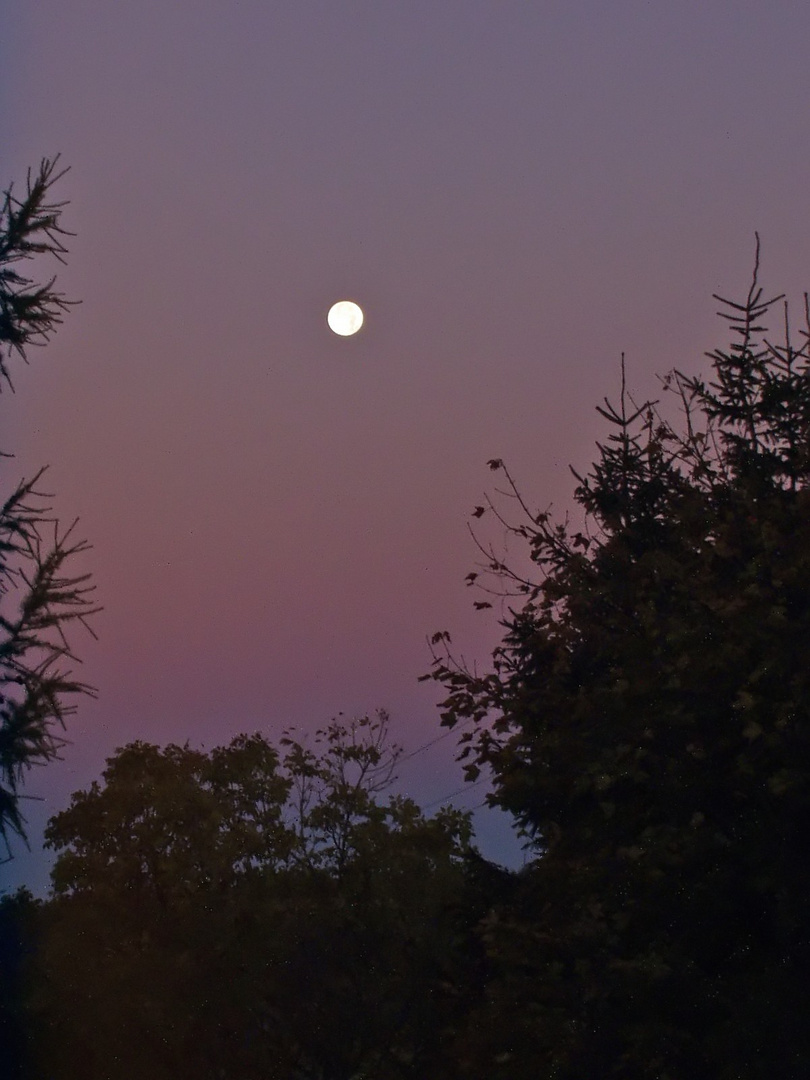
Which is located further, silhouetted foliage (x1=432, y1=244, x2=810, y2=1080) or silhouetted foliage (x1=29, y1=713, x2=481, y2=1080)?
silhouetted foliage (x1=29, y1=713, x2=481, y2=1080)

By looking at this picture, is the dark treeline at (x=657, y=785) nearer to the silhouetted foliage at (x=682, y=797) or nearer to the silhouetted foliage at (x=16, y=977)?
the silhouetted foliage at (x=682, y=797)

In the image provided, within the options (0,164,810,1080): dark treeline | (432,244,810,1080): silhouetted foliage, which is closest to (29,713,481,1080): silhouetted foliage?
(0,164,810,1080): dark treeline

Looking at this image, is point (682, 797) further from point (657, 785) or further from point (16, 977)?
point (16, 977)

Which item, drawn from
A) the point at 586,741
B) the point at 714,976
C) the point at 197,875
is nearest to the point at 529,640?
the point at 586,741

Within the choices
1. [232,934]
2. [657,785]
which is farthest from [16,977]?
[657,785]

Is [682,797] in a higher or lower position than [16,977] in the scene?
lower

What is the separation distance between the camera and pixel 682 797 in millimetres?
12016

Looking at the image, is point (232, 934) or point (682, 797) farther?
point (232, 934)

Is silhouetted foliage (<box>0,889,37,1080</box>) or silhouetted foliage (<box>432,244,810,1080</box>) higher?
silhouetted foliage (<box>0,889,37,1080</box>)

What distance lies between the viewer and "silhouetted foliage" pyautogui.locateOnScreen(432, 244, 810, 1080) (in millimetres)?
10984

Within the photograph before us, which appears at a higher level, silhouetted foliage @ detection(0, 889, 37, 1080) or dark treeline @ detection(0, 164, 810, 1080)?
silhouetted foliage @ detection(0, 889, 37, 1080)

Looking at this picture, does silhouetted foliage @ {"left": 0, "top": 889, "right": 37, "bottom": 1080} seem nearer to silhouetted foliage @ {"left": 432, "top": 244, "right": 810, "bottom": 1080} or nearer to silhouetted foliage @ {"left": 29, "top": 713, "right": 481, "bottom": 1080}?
silhouetted foliage @ {"left": 29, "top": 713, "right": 481, "bottom": 1080}

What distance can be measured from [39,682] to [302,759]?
66.0 feet

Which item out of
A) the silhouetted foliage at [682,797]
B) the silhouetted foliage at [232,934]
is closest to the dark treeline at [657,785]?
the silhouetted foliage at [682,797]
